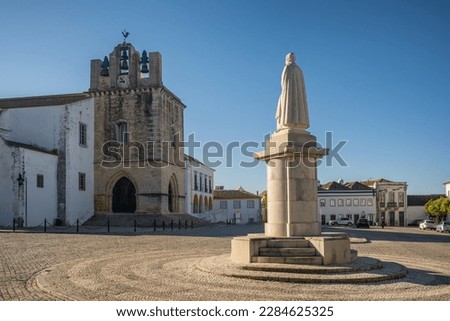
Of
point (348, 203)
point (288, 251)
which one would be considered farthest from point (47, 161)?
point (348, 203)

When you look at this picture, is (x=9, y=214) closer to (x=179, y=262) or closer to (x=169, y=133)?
(x=169, y=133)

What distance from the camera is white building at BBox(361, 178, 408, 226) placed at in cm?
6762

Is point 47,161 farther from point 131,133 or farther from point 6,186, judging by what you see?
point 131,133

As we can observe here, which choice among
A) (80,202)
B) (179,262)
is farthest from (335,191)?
(179,262)

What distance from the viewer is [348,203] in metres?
68.4

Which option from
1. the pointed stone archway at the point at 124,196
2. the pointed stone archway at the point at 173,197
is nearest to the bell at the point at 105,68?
the pointed stone archway at the point at 124,196

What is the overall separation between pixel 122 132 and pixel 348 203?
42249 mm

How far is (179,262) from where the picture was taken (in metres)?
10.7

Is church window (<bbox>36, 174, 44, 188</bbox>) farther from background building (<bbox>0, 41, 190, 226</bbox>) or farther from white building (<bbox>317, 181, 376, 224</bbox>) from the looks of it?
white building (<bbox>317, 181, 376, 224</bbox>)

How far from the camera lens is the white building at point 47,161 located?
28359mm

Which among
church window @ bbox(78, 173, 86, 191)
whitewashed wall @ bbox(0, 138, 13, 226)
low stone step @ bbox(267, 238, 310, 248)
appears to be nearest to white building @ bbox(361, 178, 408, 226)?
church window @ bbox(78, 173, 86, 191)

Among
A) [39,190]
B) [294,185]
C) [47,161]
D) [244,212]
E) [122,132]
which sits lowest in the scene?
[244,212]
